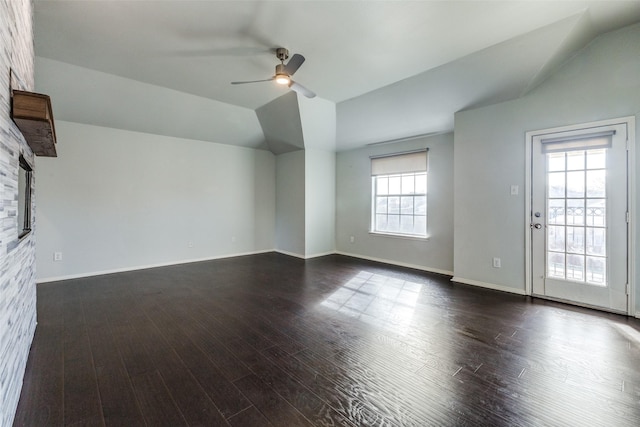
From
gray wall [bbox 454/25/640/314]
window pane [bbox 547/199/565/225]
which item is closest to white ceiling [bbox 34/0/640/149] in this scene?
gray wall [bbox 454/25/640/314]

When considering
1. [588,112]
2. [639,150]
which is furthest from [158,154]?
[639,150]

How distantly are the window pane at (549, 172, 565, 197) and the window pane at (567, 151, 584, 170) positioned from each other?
124 mm

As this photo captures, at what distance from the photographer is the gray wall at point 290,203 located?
6004mm

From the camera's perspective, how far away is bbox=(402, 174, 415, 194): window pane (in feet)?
17.3

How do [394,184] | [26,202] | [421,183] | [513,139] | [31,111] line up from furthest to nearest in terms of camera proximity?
[394,184], [421,183], [513,139], [26,202], [31,111]

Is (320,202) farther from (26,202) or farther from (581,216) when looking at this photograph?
(26,202)

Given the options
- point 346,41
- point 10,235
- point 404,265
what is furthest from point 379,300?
point 10,235

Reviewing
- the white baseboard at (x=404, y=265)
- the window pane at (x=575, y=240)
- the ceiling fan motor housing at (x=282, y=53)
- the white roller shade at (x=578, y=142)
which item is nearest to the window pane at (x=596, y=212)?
the window pane at (x=575, y=240)

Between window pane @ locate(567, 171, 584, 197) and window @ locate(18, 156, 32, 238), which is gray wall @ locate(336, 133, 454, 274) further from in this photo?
window @ locate(18, 156, 32, 238)

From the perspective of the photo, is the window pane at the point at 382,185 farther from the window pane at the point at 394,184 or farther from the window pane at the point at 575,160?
the window pane at the point at 575,160

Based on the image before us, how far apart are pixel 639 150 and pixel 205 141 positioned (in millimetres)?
6530

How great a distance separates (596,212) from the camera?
308 cm

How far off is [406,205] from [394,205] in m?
0.28

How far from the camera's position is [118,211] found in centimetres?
472
